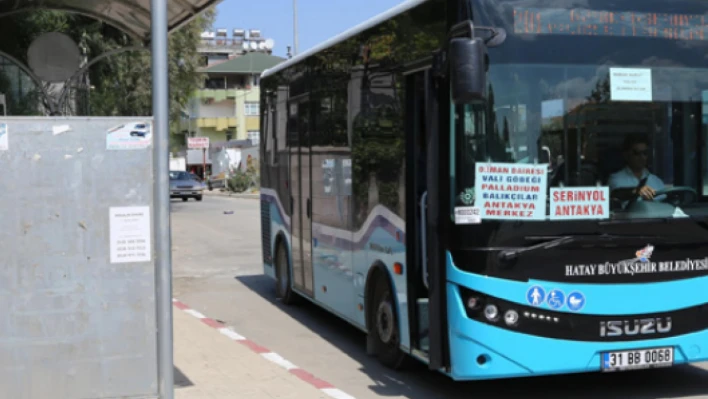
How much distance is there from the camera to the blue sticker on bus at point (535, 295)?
22.4 feet

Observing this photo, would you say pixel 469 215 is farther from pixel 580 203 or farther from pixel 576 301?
pixel 576 301

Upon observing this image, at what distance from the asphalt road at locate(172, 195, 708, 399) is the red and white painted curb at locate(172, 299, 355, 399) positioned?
200 millimetres

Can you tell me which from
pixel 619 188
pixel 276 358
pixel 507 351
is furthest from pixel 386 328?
pixel 619 188

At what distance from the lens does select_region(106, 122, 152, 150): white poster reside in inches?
237

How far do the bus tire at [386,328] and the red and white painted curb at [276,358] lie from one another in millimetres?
674

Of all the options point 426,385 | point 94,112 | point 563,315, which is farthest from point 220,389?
point 94,112

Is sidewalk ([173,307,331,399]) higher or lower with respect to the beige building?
lower

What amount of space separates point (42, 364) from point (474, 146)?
321 cm

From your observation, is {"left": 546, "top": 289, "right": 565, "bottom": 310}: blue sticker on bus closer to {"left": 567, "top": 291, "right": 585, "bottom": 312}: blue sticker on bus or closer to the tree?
{"left": 567, "top": 291, "right": 585, "bottom": 312}: blue sticker on bus

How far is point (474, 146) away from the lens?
6805mm

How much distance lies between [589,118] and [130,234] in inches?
130

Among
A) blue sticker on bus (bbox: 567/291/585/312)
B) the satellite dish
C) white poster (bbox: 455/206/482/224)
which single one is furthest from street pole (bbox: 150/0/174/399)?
the satellite dish

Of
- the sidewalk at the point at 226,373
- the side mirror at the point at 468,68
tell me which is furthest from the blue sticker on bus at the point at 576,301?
the sidewalk at the point at 226,373

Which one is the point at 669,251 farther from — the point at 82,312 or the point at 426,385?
the point at 82,312
